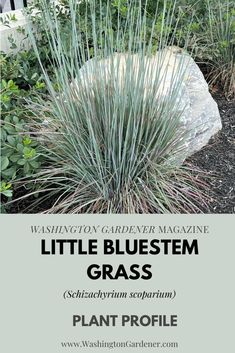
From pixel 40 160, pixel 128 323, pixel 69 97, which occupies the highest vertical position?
pixel 69 97

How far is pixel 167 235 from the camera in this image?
192 centimetres

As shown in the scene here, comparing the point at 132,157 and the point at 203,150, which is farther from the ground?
the point at 132,157

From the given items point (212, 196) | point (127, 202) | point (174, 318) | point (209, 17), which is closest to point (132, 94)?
point (127, 202)

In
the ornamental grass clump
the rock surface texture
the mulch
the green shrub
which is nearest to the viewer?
the green shrub

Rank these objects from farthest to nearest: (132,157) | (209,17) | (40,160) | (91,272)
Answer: (209,17)
(40,160)
(132,157)
(91,272)

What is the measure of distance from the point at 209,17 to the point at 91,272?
6.13 ft

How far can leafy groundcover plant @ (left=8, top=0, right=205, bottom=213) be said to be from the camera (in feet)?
7.39

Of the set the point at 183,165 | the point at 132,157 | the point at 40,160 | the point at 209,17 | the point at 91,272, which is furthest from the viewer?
the point at 209,17

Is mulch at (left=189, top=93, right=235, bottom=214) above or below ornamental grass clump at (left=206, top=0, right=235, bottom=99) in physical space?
below

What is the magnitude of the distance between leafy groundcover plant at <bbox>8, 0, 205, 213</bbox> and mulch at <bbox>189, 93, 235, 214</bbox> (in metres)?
0.13

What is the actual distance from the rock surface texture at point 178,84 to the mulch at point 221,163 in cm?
5

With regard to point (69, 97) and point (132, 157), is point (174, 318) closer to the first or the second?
point (132, 157)

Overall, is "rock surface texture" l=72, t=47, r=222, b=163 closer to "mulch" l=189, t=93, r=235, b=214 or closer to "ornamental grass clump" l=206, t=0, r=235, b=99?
"mulch" l=189, t=93, r=235, b=214

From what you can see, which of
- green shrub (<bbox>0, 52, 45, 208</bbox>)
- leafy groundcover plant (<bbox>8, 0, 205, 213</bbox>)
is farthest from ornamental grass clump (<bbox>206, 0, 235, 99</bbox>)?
green shrub (<bbox>0, 52, 45, 208</bbox>)
